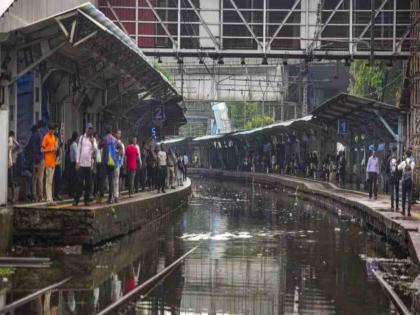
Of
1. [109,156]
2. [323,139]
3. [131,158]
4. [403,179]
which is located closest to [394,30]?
[323,139]

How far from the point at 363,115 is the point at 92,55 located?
1517 centimetres

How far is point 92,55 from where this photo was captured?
19.9m

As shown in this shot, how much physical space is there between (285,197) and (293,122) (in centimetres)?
687

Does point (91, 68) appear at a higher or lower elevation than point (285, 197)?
higher

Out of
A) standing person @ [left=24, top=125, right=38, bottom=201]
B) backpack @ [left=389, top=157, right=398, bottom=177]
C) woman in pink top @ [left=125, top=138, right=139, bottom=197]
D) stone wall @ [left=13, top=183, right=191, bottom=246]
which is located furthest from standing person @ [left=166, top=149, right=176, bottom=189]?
stone wall @ [left=13, top=183, right=191, bottom=246]

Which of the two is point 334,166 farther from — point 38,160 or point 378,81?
point 38,160

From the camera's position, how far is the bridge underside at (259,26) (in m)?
31.6

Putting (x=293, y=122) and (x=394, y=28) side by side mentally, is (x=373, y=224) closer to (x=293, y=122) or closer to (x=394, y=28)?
(x=394, y=28)

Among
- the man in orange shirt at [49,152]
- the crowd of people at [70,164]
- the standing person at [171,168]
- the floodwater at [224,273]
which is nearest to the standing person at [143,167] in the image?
the standing person at [171,168]

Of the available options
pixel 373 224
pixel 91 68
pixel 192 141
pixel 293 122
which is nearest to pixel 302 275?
pixel 373 224

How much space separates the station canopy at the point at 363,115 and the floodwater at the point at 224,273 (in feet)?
31.7

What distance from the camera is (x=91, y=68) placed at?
22.5 meters

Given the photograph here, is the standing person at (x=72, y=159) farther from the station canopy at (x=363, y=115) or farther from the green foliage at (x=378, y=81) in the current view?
the green foliage at (x=378, y=81)

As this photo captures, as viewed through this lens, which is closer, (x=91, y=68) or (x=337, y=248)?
(x=337, y=248)
